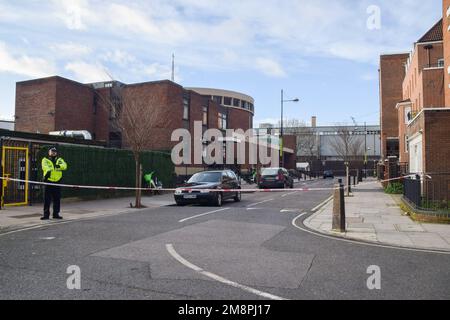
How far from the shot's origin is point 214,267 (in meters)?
5.77

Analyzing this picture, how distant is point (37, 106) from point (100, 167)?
20155 mm

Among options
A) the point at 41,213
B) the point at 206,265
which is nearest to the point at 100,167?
the point at 41,213

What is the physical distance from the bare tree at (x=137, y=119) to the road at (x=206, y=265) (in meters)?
6.82

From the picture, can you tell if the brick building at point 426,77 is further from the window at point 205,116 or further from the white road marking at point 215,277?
the white road marking at point 215,277

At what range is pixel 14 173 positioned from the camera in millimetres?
14484

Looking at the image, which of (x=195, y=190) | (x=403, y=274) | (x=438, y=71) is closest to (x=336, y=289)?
(x=403, y=274)

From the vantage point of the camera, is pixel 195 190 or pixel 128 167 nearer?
pixel 195 190

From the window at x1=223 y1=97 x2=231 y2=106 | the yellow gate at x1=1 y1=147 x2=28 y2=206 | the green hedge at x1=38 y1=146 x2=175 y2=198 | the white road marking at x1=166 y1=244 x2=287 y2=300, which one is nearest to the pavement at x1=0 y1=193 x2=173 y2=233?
the yellow gate at x1=1 y1=147 x2=28 y2=206

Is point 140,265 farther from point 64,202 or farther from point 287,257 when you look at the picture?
point 64,202

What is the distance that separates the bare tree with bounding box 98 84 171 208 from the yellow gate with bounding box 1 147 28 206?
424 centimetres

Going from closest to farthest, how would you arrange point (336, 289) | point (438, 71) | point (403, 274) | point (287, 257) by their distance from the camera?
point (336, 289), point (403, 274), point (287, 257), point (438, 71)

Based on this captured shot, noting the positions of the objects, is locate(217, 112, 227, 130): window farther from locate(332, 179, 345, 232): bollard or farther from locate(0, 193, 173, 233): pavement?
locate(332, 179, 345, 232): bollard
